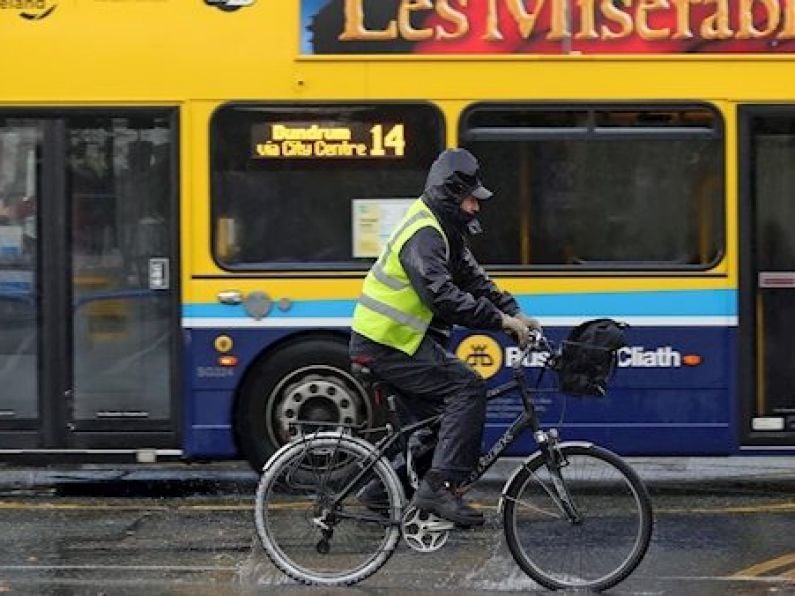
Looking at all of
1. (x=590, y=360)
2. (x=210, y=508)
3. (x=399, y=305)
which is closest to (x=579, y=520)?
(x=590, y=360)

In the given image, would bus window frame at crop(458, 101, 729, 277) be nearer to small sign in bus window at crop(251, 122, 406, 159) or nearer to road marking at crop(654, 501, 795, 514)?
small sign in bus window at crop(251, 122, 406, 159)

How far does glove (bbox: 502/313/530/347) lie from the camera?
233 inches

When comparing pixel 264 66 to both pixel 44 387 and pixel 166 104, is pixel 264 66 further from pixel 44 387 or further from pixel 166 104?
pixel 44 387

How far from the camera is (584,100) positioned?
28.0 feet

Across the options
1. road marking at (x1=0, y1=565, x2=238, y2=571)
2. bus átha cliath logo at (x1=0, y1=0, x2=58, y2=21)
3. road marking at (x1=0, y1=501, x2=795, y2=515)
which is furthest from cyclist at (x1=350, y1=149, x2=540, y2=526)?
bus átha cliath logo at (x1=0, y1=0, x2=58, y2=21)

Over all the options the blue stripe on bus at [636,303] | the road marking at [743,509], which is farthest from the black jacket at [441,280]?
the road marking at [743,509]

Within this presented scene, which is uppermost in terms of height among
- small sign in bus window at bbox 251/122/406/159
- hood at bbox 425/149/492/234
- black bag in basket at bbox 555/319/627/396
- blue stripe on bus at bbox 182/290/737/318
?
small sign in bus window at bbox 251/122/406/159

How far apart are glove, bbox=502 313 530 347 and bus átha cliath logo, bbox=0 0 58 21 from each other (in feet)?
13.4

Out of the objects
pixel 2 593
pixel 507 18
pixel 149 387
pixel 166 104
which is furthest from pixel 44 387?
pixel 507 18

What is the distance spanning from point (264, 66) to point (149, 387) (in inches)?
82.0

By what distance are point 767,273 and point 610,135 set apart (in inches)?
49.9

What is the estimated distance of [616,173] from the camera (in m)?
8.54

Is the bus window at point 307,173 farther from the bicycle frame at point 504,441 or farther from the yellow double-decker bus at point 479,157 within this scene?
the bicycle frame at point 504,441

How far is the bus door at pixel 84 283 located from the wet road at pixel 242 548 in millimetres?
500
